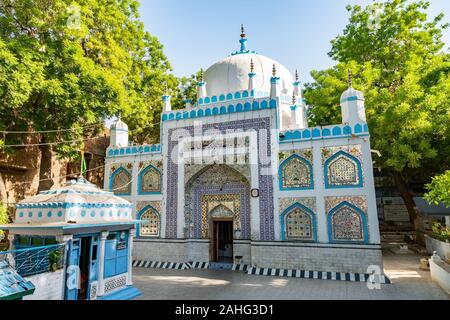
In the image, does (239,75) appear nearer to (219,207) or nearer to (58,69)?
(219,207)

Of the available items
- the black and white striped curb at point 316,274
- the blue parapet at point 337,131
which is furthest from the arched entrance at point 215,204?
the blue parapet at point 337,131

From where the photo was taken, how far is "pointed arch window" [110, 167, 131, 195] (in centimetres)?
1305

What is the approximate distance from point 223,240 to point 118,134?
6.69 meters

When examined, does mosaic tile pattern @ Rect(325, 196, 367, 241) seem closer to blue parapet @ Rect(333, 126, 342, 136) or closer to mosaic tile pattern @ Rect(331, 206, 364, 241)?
mosaic tile pattern @ Rect(331, 206, 364, 241)

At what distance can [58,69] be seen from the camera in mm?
10578

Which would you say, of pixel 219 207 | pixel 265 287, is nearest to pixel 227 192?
pixel 219 207

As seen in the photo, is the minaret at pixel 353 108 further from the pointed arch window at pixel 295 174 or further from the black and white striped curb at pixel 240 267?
the black and white striped curb at pixel 240 267

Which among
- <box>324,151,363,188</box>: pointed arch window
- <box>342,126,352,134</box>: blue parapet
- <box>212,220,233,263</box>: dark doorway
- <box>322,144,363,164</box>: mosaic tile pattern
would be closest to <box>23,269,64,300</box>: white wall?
<box>212,220,233,263</box>: dark doorway

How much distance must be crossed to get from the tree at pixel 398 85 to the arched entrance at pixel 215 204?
6578 millimetres

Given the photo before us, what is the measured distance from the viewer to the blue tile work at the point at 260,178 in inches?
416

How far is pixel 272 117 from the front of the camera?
435 inches

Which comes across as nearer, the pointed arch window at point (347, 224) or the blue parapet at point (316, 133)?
the pointed arch window at point (347, 224)

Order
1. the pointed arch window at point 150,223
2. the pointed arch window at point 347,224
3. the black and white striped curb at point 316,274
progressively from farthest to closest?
the pointed arch window at point 150,223 < the pointed arch window at point 347,224 < the black and white striped curb at point 316,274
